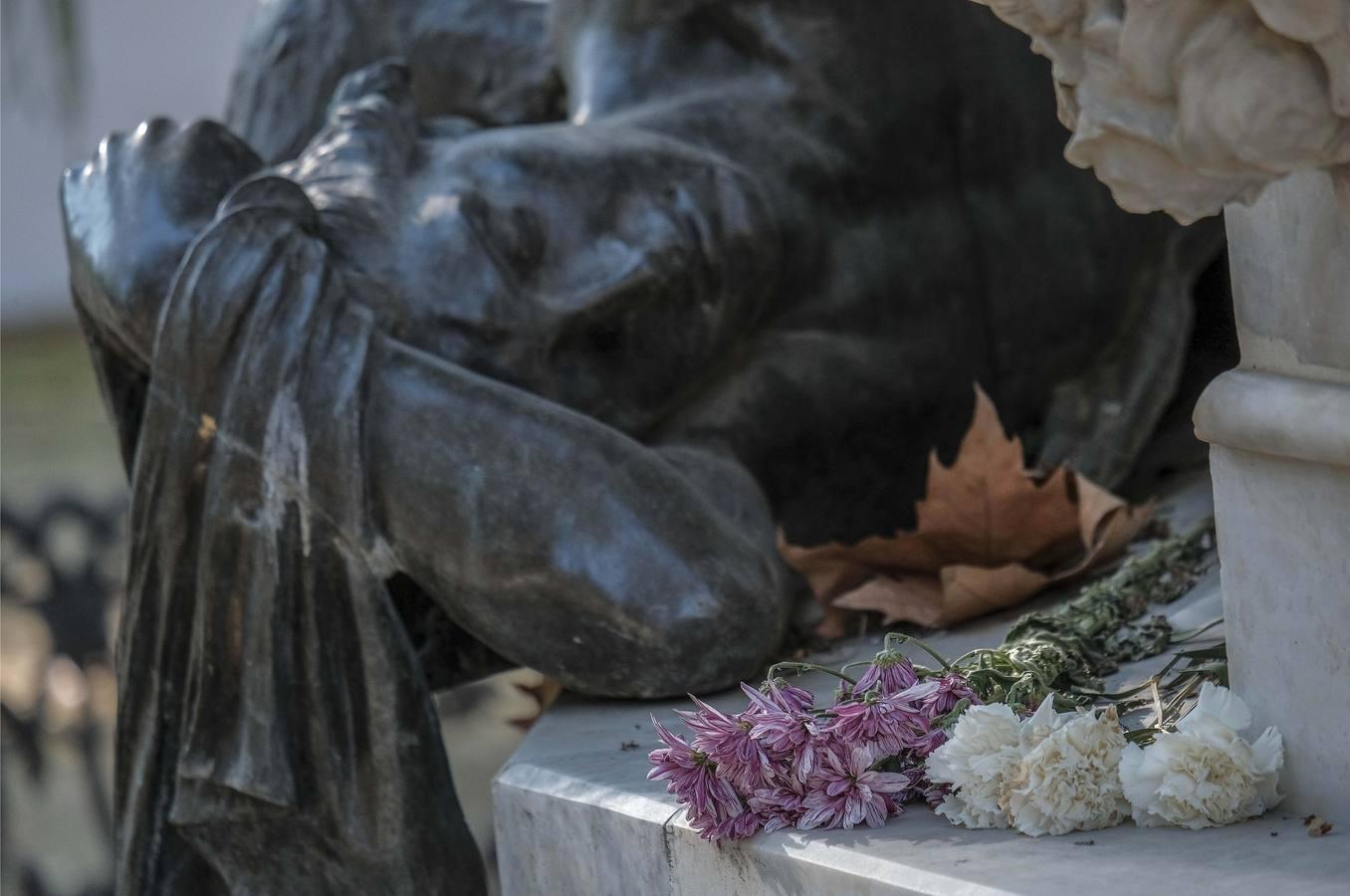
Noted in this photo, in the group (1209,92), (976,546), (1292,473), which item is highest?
(1209,92)

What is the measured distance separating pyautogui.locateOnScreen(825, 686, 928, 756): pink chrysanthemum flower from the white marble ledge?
0.05 m

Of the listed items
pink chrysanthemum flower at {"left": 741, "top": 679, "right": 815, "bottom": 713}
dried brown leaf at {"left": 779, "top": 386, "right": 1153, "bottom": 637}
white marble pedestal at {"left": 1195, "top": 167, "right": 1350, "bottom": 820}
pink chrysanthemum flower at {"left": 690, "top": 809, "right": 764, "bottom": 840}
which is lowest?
dried brown leaf at {"left": 779, "top": 386, "right": 1153, "bottom": 637}

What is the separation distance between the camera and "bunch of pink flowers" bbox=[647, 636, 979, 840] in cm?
103

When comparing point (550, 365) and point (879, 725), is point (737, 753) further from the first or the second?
point (550, 365)

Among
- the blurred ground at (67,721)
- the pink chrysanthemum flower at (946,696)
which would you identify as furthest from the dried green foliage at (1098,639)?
the blurred ground at (67,721)

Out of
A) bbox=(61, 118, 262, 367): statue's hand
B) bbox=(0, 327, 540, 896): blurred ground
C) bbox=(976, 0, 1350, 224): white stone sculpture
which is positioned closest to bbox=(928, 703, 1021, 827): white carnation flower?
bbox=(976, 0, 1350, 224): white stone sculpture

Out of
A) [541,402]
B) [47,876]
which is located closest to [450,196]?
[541,402]

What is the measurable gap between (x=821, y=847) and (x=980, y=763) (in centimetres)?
10

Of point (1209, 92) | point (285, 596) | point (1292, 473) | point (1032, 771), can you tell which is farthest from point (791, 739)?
point (285, 596)

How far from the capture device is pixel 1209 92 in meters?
0.80

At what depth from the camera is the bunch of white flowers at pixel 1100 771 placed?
97cm

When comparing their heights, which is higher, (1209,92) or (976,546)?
(1209,92)

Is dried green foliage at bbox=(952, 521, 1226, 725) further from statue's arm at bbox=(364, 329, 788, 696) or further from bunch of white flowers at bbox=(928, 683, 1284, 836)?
statue's arm at bbox=(364, 329, 788, 696)

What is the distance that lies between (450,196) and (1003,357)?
0.62 m
